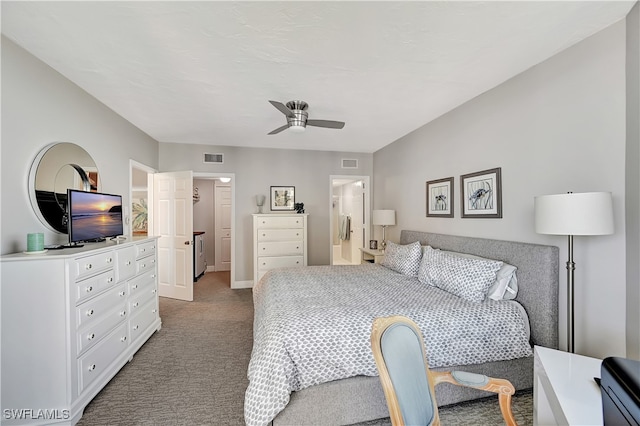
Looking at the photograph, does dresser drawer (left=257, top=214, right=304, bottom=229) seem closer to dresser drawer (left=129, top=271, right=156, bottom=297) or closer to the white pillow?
dresser drawer (left=129, top=271, right=156, bottom=297)

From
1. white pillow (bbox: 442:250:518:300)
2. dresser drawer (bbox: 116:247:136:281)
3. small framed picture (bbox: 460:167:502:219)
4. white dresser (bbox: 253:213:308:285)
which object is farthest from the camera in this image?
white dresser (bbox: 253:213:308:285)

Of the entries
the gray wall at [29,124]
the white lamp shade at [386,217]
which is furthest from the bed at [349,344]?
the white lamp shade at [386,217]

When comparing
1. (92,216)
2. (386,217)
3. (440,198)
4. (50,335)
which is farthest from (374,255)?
(50,335)

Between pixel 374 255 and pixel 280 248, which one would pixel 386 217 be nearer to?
pixel 374 255

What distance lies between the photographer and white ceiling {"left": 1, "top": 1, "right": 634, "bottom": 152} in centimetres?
167

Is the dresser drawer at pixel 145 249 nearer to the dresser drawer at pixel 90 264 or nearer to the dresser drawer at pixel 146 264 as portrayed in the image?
the dresser drawer at pixel 146 264

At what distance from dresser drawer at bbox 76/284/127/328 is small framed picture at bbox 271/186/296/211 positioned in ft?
10.1

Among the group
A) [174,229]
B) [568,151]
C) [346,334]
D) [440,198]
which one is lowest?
[346,334]

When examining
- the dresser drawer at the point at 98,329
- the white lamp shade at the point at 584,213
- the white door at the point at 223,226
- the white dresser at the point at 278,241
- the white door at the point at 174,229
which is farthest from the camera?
the white door at the point at 223,226

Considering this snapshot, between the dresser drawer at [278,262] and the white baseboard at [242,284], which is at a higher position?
the dresser drawer at [278,262]

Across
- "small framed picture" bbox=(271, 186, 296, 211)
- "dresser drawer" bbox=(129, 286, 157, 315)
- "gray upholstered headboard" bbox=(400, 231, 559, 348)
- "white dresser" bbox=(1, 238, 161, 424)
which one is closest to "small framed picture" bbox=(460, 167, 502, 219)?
"gray upholstered headboard" bbox=(400, 231, 559, 348)

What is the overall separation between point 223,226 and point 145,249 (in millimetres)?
3941

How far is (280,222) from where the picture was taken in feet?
16.3

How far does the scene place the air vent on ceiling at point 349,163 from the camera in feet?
18.6
